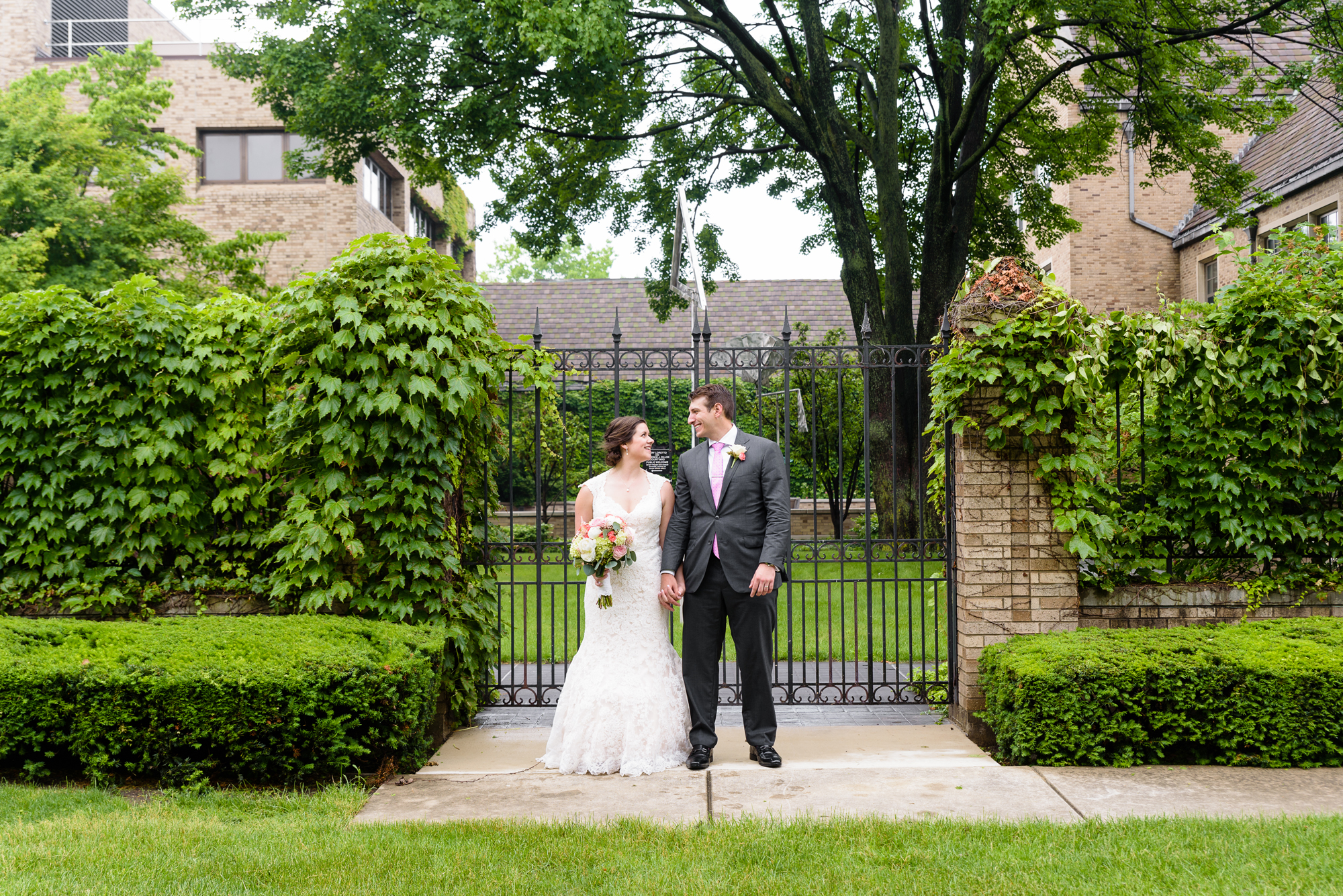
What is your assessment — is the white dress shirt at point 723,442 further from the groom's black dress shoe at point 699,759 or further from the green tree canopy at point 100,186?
the green tree canopy at point 100,186

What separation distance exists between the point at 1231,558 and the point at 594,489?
4166 mm

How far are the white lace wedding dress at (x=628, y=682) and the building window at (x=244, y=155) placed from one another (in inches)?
797

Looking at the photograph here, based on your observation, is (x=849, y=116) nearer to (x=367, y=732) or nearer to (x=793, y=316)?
(x=793, y=316)

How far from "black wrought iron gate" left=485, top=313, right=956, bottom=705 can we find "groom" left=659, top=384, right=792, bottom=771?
40cm

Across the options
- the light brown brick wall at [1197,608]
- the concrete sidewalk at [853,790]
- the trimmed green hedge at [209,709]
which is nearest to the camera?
the concrete sidewalk at [853,790]

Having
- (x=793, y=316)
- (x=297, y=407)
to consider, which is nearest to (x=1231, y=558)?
(x=297, y=407)

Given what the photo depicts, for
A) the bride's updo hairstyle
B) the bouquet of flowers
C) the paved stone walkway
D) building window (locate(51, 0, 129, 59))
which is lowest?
the paved stone walkway

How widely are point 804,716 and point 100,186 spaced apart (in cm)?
1653

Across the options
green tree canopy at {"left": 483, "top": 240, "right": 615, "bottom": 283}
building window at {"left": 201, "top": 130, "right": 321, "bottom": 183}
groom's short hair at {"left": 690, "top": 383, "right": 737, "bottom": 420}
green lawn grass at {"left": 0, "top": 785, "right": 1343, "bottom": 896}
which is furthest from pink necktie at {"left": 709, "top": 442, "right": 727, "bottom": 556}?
green tree canopy at {"left": 483, "top": 240, "right": 615, "bottom": 283}

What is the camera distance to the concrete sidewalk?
184 inches


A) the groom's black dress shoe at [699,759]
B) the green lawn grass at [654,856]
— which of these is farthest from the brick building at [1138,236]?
the green lawn grass at [654,856]

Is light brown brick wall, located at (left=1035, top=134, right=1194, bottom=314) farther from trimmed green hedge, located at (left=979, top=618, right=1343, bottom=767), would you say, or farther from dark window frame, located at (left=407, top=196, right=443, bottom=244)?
trimmed green hedge, located at (left=979, top=618, right=1343, bottom=767)

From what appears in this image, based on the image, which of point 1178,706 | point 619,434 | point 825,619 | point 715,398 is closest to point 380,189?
point 825,619

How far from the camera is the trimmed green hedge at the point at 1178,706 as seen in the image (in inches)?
208
